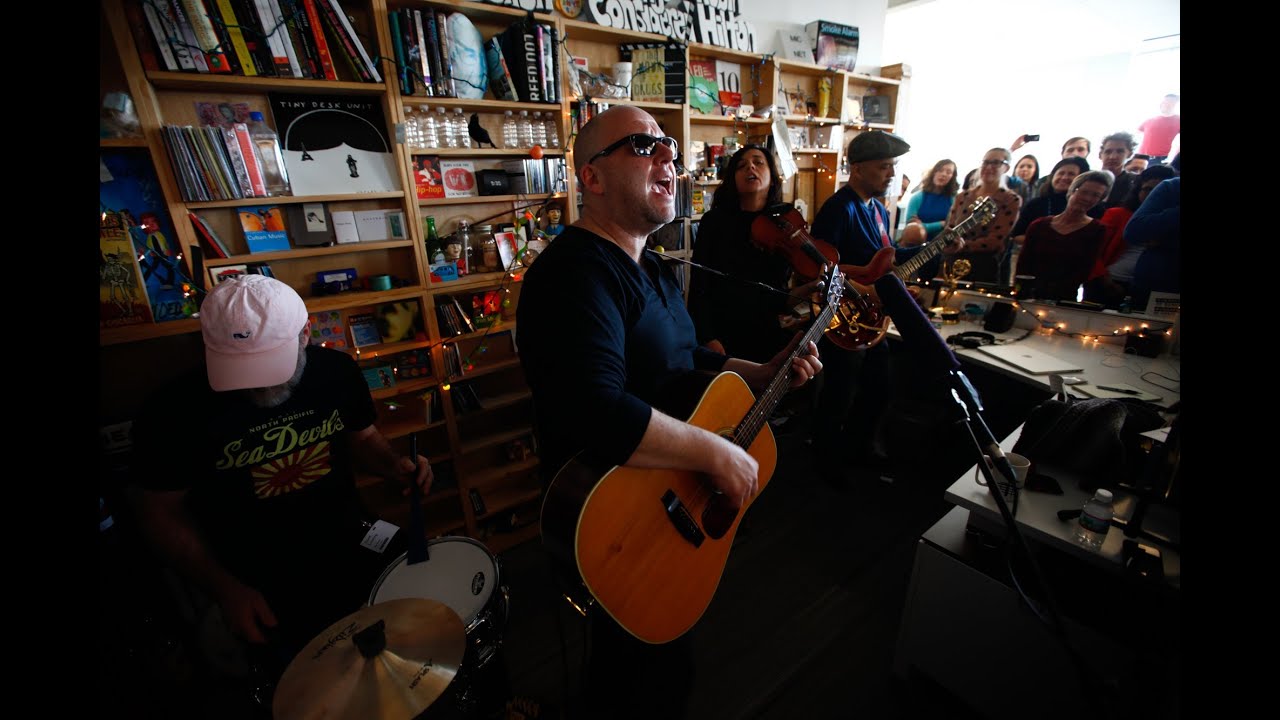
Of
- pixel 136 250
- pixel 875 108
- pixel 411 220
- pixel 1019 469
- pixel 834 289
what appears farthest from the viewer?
pixel 875 108

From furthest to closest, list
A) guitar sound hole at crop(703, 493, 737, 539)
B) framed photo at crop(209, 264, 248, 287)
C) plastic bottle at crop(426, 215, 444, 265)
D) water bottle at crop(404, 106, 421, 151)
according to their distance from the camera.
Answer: plastic bottle at crop(426, 215, 444, 265) → water bottle at crop(404, 106, 421, 151) → framed photo at crop(209, 264, 248, 287) → guitar sound hole at crop(703, 493, 737, 539)

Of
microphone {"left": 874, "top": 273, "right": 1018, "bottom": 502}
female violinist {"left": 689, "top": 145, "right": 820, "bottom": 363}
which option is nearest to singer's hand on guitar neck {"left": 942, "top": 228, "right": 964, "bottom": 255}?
female violinist {"left": 689, "top": 145, "right": 820, "bottom": 363}

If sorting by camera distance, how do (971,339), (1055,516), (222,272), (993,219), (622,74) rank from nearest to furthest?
(1055,516) < (222,272) < (971,339) < (622,74) < (993,219)

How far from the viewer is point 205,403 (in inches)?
52.0

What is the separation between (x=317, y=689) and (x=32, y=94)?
1.04m

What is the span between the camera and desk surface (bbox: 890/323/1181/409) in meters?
2.08

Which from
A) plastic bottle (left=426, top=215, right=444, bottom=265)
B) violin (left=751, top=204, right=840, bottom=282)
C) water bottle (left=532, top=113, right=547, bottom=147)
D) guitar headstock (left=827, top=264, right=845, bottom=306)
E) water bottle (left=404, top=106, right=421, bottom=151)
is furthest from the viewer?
water bottle (left=532, top=113, right=547, bottom=147)

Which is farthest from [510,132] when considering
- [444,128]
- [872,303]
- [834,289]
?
[872,303]

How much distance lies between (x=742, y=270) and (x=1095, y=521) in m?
1.80

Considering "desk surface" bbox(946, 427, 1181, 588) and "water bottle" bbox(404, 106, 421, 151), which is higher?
"water bottle" bbox(404, 106, 421, 151)

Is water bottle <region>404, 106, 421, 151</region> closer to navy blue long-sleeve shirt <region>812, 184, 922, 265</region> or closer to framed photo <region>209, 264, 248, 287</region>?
framed photo <region>209, 264, 248, 287</region>

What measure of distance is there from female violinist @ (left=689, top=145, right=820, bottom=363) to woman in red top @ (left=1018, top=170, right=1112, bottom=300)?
166 cm

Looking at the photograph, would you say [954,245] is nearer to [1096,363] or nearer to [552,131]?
[1096,363]

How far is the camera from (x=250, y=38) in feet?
5.87
